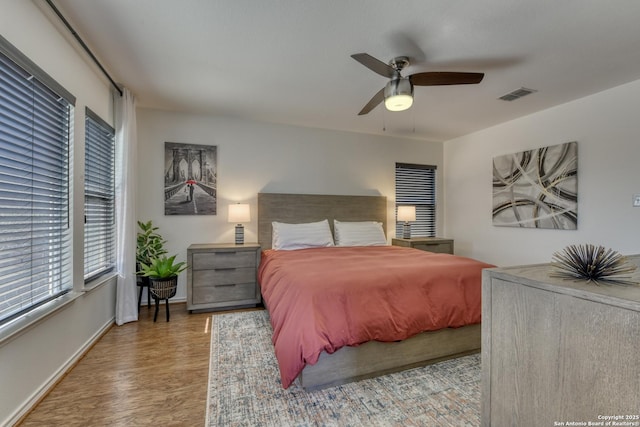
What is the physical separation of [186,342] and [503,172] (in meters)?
4.31

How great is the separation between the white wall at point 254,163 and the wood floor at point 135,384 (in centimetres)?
123

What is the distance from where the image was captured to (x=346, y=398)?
1.78 m

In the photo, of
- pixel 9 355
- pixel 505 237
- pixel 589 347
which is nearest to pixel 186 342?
pixel 9 355

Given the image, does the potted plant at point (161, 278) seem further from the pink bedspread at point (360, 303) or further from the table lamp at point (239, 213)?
the pink bedspread at point (360, 303)

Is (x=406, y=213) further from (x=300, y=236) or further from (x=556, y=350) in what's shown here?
(x=556, y=350)

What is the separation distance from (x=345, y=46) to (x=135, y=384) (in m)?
2.81

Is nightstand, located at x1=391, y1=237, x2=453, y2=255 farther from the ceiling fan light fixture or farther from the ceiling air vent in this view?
the ceiling fan light fixture

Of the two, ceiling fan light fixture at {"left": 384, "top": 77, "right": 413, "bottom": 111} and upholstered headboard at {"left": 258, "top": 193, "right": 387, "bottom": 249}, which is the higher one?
ceiling fan light fixture at {"left": 384, "top": 77, "right": 413, "bottom": 111}

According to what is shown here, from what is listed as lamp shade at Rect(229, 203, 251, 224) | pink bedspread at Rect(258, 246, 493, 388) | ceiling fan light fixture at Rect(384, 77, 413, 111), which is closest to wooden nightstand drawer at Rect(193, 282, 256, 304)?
lamp shade at Rect(229, 203, 251, 224)

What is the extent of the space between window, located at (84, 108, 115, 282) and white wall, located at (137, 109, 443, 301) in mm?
626

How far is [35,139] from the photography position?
1.78 metres

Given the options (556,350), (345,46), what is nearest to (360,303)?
(556,350)

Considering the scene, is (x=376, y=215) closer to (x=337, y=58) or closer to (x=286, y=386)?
(x=337, y=58)

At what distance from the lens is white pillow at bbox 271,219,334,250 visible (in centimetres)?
364
